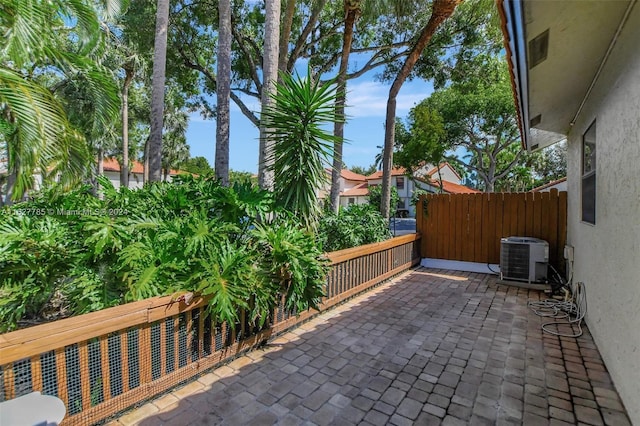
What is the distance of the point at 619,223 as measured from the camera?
2.59 meters

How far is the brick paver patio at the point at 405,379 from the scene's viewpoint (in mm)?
2271

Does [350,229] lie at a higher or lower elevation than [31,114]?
lower

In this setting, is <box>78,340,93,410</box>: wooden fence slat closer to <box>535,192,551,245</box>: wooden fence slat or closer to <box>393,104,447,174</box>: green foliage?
<box>535,192,551,245</box>: wooden fence slat

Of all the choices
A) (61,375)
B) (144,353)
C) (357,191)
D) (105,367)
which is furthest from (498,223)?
(357,191)

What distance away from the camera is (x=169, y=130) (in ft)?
89.5

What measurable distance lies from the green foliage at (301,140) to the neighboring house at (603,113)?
1.90m

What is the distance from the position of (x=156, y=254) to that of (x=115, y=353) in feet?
2.80

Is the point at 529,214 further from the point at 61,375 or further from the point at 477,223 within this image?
the point at 61,375

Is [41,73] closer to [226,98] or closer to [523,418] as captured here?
[226,98]

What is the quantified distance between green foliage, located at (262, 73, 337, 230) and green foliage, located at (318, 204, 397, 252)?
4.20 feet

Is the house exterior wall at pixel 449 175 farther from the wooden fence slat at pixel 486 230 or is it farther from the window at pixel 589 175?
the window at pixel 589 175

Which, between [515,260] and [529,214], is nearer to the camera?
[515,260]

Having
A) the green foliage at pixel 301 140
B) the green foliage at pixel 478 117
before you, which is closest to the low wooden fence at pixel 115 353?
the green foliage at pixel 301 140

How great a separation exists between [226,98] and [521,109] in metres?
4.68
